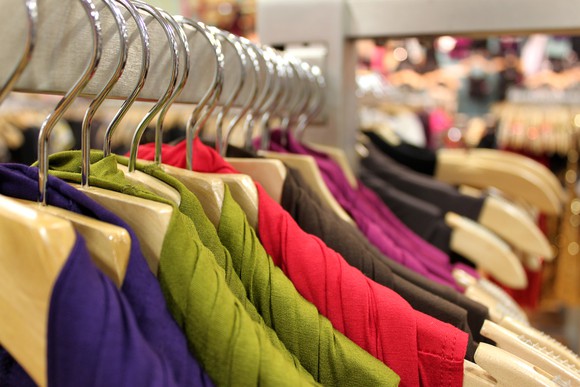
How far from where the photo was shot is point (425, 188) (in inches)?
44.6

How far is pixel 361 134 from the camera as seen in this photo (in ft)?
4.24

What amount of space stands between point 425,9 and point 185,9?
266cm

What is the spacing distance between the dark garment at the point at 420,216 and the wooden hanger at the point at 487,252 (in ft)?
0.04

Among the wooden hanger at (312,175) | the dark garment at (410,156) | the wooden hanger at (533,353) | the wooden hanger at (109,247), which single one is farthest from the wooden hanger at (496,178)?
the wooden hanger at (109,247)

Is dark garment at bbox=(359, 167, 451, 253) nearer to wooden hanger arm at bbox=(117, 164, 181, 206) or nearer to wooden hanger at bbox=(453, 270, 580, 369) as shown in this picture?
wooden hanger at bbox=(453, 270, 580, 369)

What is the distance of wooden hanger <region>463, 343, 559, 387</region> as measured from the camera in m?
0.53

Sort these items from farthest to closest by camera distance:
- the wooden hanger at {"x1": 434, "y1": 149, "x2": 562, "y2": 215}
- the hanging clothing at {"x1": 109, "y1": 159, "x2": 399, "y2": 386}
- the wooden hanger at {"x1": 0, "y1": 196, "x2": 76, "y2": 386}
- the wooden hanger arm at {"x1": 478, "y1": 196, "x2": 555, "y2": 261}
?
1. the wooden hanger at {"x1": 434, "y1": 149, "x2": 562, "y2": 215}
2. the wooden hanger arm at {"x1": 478, "y1": 196, "x2": 555, "y2": 261}
3. the hanging clothing at {"x1": 109, "y1": 159, "x2": 399, "y2": 386}
4. the wooden hanger at {"x1": 0, "y1": 196, "x2": 76, "y2": 386}

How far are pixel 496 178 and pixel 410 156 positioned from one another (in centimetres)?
18

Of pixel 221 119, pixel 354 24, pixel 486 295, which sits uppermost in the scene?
pixel 354 24

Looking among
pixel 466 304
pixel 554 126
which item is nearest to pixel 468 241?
pixel 466 304

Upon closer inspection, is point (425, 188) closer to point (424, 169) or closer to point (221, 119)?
point (424, 169)

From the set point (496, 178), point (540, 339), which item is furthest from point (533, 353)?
point (496, 178)

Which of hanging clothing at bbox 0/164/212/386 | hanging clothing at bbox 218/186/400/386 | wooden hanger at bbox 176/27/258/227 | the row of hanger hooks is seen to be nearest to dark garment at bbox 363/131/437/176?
the row of hanger hooks

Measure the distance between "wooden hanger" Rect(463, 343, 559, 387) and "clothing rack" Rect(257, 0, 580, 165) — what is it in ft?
1.84
